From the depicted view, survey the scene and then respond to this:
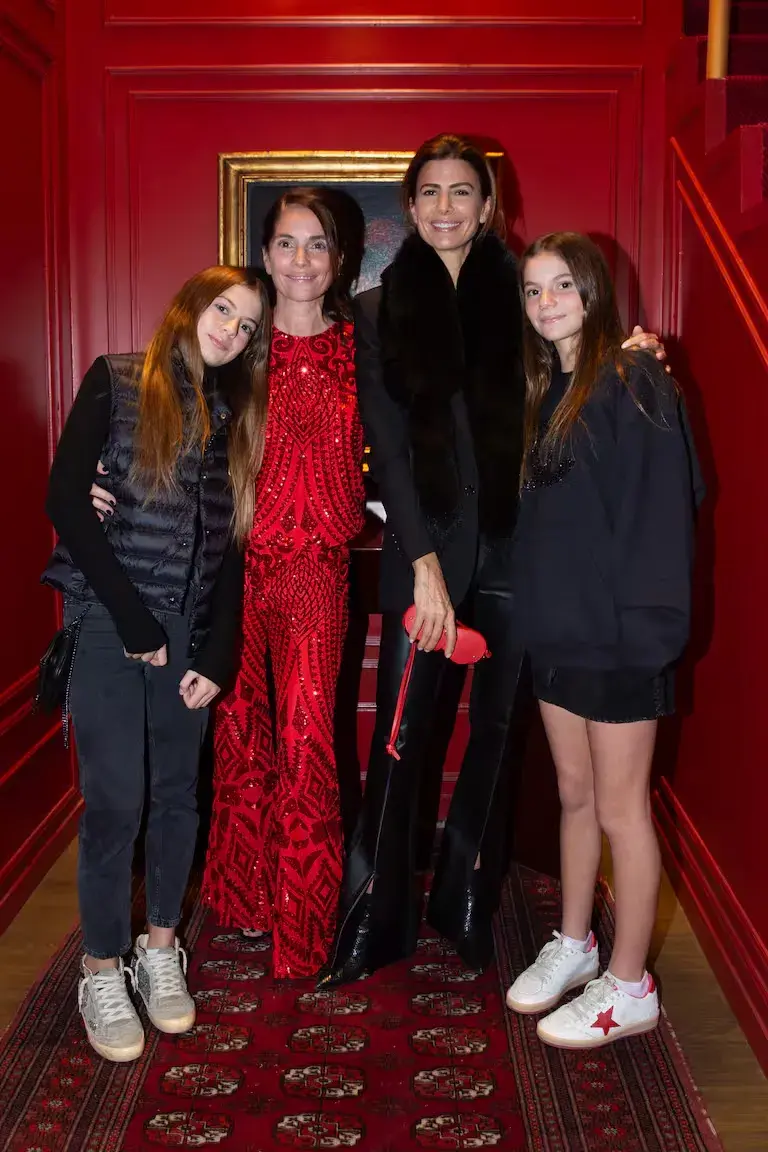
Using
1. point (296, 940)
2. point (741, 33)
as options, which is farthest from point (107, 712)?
point (741, 33)

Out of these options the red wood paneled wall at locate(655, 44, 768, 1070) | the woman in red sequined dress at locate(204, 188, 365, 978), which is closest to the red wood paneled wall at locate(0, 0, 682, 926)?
the red wood paneled wall at locate(655, 44, 768, 1070)

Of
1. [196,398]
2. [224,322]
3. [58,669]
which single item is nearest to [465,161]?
[224,322]

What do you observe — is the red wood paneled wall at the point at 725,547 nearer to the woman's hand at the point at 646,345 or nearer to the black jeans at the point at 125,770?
the woman's hand at the point at 646,345

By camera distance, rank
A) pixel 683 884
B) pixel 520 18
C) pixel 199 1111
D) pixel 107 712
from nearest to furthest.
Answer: pixel 199 1111
pixel 107 712
pixel 683 884
pixel 520 18

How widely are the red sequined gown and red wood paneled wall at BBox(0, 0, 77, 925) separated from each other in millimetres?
666

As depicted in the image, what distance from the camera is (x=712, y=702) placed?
284 cm

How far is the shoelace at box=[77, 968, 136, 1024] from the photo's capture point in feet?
7.38

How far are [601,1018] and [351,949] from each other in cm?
58

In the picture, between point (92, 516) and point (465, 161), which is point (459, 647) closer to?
point (92, 516)

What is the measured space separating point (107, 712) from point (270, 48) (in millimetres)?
2231

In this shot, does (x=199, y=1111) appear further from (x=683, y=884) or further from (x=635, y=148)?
(x=635, y=148)

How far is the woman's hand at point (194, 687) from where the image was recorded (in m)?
2.24

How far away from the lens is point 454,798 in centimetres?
264

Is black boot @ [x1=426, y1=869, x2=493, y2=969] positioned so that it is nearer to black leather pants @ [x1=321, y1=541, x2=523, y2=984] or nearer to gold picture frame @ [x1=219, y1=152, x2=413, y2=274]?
black leather pants @ [x1=321, y1=541, x2=523, y2=984]
